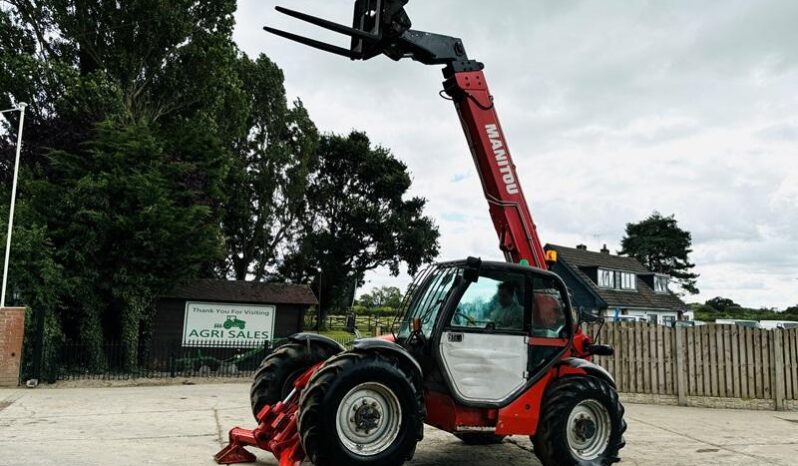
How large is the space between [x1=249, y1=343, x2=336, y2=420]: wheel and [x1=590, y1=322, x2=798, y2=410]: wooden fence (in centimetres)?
806

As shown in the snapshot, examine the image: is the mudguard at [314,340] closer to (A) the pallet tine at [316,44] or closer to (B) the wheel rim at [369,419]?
(B) the wheel rim at [369,419]

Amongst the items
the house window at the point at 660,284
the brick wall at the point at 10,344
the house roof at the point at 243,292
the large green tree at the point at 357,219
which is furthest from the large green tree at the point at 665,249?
the brick wall at the point at 10,344

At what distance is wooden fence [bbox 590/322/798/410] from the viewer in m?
11.5

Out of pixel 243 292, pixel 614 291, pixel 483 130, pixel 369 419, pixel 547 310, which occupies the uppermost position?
pixel 483 130

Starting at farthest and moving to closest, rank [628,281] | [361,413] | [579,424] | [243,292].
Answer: [628,281] → [243,292] → [579,424] → [361,413]

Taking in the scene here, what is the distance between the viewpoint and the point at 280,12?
571 centimetres

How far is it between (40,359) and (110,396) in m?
2.81

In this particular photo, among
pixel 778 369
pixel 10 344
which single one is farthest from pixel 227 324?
pixel 778 369

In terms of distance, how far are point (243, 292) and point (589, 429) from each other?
17.1 metres

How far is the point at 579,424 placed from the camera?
5.63 metres

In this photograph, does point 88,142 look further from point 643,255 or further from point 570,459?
point 643,255

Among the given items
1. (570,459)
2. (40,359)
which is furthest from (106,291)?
(570,459)

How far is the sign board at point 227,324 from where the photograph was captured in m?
19.5

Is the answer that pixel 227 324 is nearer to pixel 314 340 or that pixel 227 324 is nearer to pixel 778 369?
pixel 314 340
